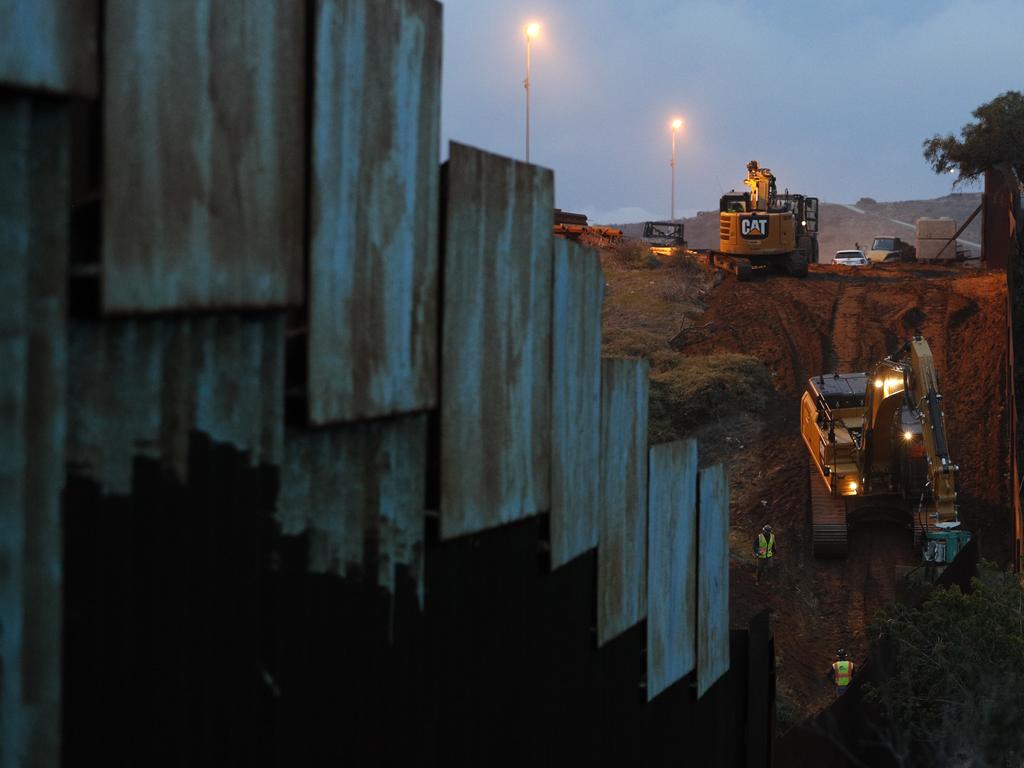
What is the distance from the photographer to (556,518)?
215 inches

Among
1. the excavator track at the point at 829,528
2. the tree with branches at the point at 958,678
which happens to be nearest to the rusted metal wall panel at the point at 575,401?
the tree with branches at the point at 958,678

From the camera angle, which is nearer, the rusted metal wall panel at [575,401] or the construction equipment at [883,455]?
the rusted metal wall panel at [575,401]

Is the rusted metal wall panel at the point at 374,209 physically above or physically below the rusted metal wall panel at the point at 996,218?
below

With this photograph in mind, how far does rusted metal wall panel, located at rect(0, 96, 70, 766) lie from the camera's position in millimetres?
2764

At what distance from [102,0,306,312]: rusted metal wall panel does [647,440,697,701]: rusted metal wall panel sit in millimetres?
3655

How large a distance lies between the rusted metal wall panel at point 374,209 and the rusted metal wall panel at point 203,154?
136 mm

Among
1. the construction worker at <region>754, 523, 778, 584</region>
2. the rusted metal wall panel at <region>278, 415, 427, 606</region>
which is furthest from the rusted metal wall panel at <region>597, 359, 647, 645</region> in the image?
the construction worker at <region>754, 523, 778, 584</region>

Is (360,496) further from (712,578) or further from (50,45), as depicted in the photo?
(712,578)

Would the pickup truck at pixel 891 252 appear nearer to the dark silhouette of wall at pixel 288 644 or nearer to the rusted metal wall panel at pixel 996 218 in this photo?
the rusted metal wall panel at pixel 996 218

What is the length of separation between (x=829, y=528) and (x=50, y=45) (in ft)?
72.3

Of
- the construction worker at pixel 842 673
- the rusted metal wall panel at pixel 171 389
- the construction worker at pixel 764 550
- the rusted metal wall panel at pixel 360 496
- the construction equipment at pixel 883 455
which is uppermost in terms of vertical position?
the rusted metal wall panel at pixel 171 389

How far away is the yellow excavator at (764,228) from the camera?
37.8 metres

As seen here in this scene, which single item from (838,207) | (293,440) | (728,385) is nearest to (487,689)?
(293,440)

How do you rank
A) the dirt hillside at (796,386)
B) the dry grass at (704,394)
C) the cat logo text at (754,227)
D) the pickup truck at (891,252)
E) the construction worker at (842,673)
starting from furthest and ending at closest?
1. the pickup truck at (891,252)
2. the cat logo text at (754,227)
3. the dry grass at (704,394)
4. the dirt hillside at (796,386)
5. the construction worker at (842,673)
